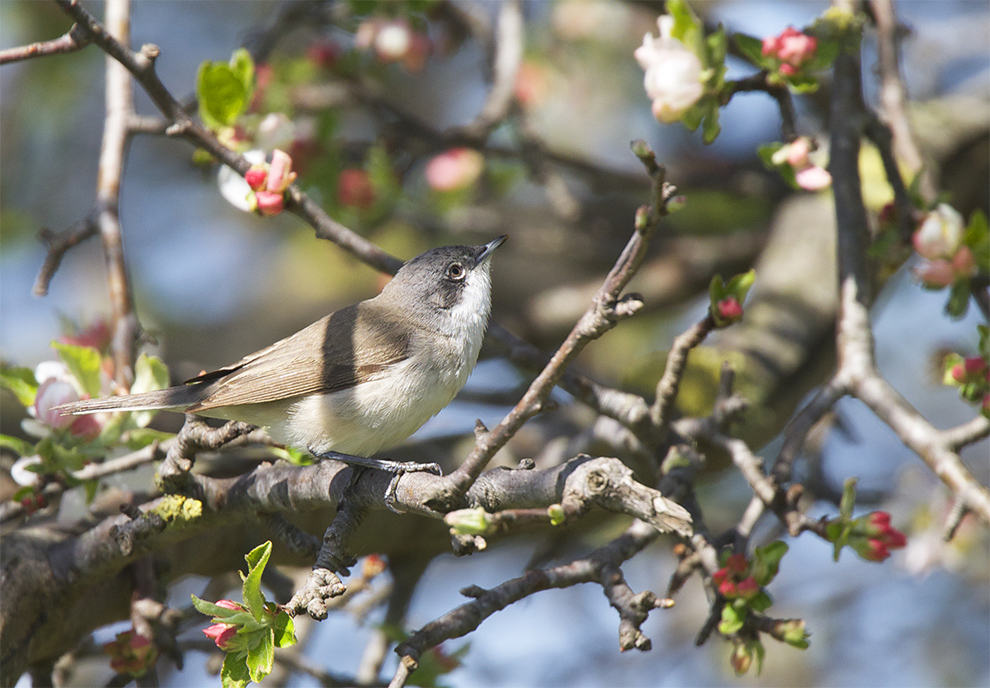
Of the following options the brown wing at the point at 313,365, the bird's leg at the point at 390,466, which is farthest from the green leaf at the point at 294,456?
the brown wing at the point at 313,365

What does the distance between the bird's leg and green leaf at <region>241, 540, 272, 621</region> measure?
0.38 metres

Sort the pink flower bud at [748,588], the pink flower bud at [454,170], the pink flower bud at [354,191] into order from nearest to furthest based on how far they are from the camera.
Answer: the pink flower bud at [748,588], the pink flower bud at [354,191], the pink flower bud at [454,170]

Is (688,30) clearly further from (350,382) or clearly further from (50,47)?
(50,47)

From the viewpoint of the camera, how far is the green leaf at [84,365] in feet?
9.68

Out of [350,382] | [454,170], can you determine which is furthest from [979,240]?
[454,170]

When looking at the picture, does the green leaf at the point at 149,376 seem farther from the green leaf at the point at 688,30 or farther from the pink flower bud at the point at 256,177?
the green leaf at the point at 688,30

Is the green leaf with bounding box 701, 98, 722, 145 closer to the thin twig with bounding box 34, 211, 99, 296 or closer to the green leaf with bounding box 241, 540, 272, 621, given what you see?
the green leaf with bounding box 241, 540, 272, 621

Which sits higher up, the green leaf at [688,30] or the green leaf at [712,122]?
the green leaf at [688,30]

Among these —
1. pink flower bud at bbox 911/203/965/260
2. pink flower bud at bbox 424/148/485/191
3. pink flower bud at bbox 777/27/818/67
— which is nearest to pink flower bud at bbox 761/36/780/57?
pink flower bud at bbox 777/27/818/67

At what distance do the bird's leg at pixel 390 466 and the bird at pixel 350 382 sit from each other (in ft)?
0.05

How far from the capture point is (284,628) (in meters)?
2.04

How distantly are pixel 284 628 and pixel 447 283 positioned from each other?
6.68 ft

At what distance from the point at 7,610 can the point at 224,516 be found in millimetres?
718

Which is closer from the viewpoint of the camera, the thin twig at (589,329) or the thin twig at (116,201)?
the thin twig at (589,329)
